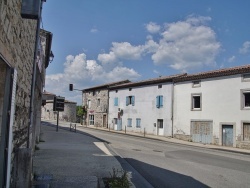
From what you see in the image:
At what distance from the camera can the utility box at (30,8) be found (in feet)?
14.8

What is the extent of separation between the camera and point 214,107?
25.8 m

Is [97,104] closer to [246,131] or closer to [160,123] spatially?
[160,123]

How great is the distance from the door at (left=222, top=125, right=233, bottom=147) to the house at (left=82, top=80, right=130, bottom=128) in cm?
2177

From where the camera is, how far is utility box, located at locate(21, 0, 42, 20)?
14.8 feet

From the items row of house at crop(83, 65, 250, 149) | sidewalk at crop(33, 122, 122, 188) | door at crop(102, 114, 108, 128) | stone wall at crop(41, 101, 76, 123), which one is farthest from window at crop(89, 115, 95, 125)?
sidewalk at crop(33, 122, 122, 188)

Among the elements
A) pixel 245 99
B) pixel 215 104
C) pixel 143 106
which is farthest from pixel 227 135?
pixel 143 106

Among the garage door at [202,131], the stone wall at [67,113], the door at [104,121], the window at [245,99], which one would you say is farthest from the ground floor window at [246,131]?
the stone wall at [67,113]

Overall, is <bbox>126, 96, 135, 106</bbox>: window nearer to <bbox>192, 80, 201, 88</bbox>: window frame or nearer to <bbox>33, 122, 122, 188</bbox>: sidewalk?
<bbox>192, 80, 201, 88</bbox>: window frame

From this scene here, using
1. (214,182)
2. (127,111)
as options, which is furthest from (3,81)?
(127,111)

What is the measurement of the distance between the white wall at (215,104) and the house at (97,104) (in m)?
16.3

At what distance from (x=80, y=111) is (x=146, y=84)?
19.0m

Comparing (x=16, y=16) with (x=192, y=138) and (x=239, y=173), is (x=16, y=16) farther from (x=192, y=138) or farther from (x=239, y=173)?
(x=192, y=138)

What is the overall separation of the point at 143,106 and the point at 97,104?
12.9 meters

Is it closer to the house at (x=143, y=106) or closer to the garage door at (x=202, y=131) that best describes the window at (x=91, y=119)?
the house at (x=143, y=106)
